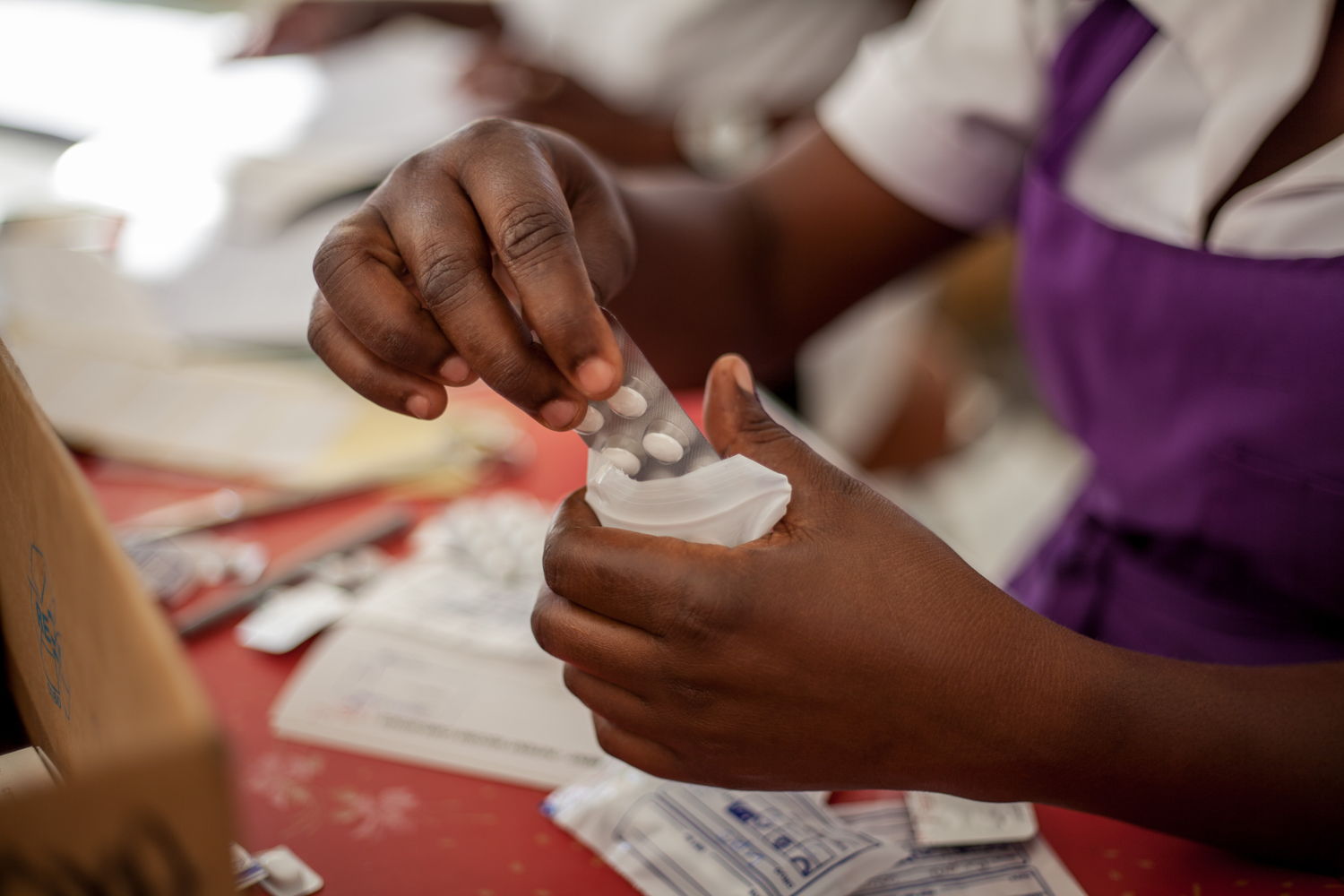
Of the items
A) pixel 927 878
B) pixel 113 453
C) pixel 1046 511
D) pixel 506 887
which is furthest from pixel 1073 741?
pixel 1046 511

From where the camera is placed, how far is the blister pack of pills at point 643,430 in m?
0.39

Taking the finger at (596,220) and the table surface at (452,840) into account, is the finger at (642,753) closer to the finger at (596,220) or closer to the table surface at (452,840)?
the table surface at (452,840)

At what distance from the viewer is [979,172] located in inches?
30.1

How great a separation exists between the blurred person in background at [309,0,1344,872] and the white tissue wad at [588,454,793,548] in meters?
0.01

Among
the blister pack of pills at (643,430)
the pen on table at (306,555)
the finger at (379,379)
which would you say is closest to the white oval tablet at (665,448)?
the blister pack of pills at (643,430)

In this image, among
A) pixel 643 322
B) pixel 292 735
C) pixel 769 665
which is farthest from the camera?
pixel 643 322

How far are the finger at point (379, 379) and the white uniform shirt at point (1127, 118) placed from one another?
1.37 ft

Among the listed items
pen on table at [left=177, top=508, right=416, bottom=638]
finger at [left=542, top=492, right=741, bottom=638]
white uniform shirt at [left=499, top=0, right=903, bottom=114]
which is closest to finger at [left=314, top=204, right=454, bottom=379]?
finger at [left=542, top=492, right=741, bottom=638]

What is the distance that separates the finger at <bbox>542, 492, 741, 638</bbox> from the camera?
35 centimetres

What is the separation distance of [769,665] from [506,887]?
15cm

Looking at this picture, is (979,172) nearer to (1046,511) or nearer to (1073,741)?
(1073,741)

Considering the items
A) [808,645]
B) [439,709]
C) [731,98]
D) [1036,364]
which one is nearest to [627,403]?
[808,645]

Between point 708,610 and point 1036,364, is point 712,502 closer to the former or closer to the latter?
point 708,610

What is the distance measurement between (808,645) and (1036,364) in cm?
47
